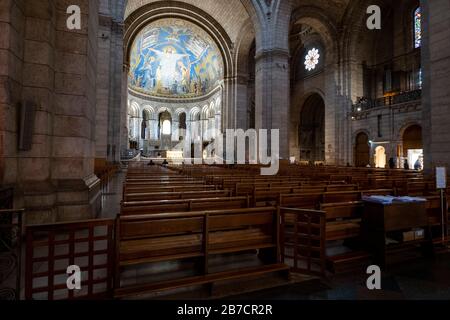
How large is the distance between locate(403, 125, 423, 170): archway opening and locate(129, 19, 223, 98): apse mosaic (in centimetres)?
1898

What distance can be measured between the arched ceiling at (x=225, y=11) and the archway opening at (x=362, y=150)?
14084mm

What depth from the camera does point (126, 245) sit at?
7.98 ft

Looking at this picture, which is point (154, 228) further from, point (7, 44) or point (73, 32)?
point (73, 32)

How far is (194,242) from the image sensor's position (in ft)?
8.37

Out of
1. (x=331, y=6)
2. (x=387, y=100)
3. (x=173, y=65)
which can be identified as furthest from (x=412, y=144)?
(x=173, y=65)

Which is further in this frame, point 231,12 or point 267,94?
point 231,12

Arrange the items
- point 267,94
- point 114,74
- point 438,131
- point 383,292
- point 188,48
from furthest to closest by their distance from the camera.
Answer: point 188,48 < point 267,94 < point 114,74 < point 438,131 < point 383,292

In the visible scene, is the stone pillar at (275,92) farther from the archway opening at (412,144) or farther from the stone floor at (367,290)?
the stone floor at (367,290)

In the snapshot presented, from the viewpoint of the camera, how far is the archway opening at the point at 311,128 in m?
29.7

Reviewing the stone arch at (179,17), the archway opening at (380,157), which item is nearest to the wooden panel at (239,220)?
the archway opening at (380,157)

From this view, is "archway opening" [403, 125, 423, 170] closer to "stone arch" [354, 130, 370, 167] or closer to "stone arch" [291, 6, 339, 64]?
"stone arch" [354, 130, 370, 167]

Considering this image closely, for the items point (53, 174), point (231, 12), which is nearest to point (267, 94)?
point (231, 12)

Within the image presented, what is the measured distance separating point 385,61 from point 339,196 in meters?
22.5

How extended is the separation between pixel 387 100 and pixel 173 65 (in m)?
27.5
